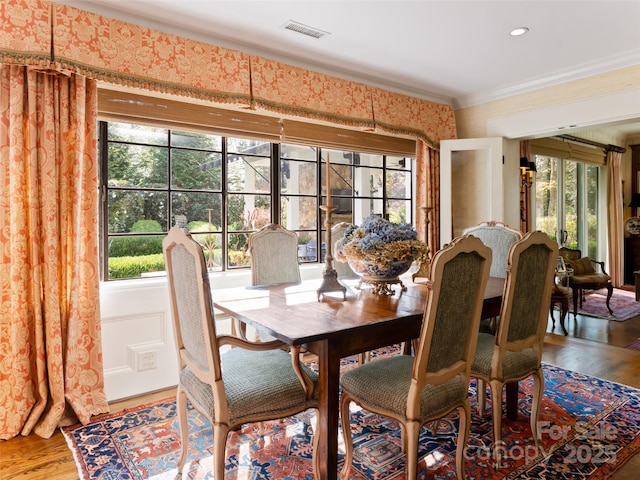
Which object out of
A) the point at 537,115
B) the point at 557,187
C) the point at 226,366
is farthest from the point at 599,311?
the point at 226,366

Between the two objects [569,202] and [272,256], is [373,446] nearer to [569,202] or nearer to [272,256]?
[272,256]

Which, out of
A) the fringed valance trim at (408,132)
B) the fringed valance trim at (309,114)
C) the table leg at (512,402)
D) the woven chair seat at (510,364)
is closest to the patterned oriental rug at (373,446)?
the table leg at (512,402)

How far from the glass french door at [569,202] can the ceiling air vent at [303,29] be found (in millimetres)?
4668

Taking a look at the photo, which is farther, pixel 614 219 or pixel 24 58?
pixel 614 219

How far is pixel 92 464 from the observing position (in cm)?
214

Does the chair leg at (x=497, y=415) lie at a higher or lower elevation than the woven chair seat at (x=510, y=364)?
lower

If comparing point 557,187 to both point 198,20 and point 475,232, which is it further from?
point 198,20

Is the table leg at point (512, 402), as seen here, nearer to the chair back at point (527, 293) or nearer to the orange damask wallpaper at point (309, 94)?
the chair back at point (527, 293)

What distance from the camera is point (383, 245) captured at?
224cm

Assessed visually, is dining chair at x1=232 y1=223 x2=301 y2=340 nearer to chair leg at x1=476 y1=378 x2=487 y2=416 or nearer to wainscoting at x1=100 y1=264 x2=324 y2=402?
wainscoting at x1=100 y1=264 x2=324 y2=402

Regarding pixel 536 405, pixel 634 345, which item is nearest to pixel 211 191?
pixel 536 405

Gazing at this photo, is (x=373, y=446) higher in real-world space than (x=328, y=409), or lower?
lower

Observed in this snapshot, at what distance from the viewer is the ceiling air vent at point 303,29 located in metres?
2.99

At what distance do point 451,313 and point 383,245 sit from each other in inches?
23.5
